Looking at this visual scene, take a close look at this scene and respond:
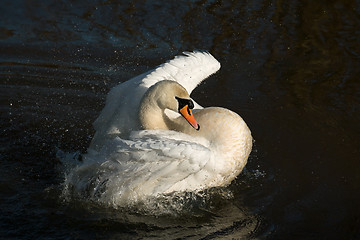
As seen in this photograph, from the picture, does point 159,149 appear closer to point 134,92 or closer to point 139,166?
point 139,166

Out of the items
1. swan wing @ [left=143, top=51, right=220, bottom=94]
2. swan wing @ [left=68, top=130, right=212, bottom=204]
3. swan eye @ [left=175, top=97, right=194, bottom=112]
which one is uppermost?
swan eye @ [left=175, top=97, right=194, bottom=112]

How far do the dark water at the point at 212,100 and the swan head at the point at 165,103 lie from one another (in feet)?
2.56

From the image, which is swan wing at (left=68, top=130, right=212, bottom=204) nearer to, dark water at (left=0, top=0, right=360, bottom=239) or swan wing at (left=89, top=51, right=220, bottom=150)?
dark water at (left=0, top=0, right=360, bottom=239)

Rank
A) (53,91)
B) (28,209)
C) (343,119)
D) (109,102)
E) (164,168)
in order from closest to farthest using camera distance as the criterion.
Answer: (164,168), (28,209), (109,102), (343,119), (53,91)

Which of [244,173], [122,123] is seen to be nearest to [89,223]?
[122,123]

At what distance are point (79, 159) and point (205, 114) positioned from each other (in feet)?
4.91

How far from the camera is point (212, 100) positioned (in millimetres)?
7266

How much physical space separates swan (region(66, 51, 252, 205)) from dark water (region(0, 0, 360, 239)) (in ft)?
0.81

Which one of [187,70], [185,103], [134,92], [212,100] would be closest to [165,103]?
[185,103]

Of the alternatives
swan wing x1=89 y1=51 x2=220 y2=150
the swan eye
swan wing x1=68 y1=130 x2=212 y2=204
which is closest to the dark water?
swan wing x1=68 y1=130 x2=212 y2=204

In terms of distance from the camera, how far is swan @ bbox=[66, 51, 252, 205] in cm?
459

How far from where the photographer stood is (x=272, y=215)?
16.5ft

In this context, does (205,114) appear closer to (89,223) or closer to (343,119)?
(89,223)

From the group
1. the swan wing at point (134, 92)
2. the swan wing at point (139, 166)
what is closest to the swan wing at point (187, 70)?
the swan wing at point (134, 92)
